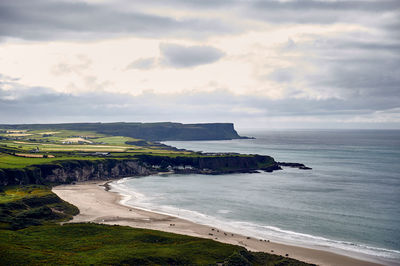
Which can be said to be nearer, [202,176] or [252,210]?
[252,210]

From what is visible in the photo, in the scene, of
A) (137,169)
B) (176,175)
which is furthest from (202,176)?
(137,169)

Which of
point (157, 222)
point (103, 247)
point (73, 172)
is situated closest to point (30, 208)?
point (157, 222)

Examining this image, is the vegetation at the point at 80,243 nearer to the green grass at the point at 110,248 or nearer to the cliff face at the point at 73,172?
the green grass at the point at 110,248

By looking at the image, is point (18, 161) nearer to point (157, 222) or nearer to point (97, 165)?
point (97, 165)

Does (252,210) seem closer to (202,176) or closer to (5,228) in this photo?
(5,228)

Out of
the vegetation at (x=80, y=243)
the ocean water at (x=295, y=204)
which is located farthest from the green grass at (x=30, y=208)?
the ocean water at (x=295, y=204)

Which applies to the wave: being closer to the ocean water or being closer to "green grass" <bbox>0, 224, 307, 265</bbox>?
the ocean water
